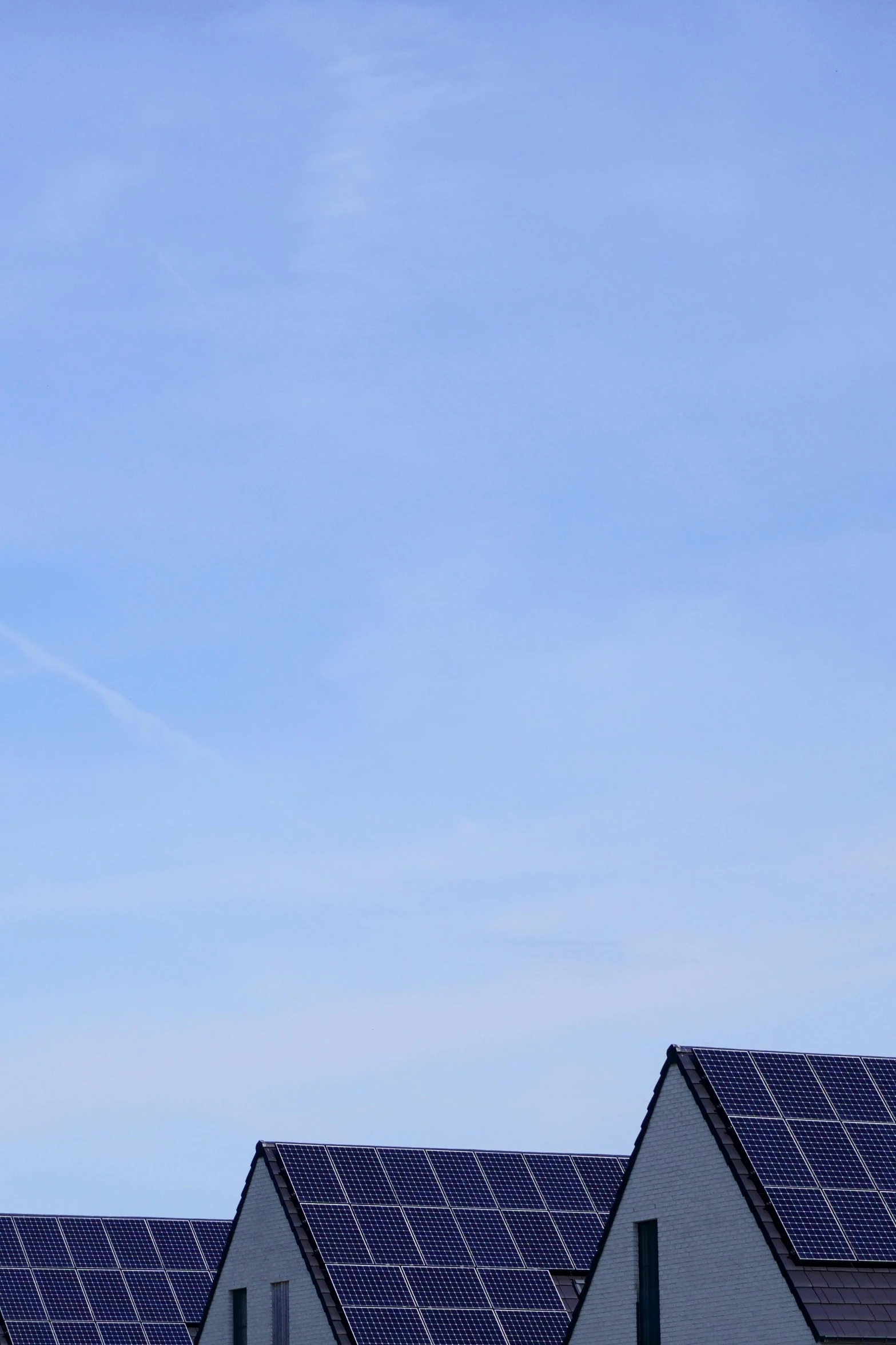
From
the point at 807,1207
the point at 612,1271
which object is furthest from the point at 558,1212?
the point at 807,1207

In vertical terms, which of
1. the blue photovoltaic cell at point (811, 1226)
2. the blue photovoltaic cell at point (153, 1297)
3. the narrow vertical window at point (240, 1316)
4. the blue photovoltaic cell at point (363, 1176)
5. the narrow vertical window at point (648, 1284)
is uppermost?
the blue photovoltaic cell at point (153, 1297)

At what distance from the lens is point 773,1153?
97.9 feet

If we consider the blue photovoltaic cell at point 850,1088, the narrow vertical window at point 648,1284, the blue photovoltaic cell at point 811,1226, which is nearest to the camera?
the blue photovoltaic cell at point 811,1226

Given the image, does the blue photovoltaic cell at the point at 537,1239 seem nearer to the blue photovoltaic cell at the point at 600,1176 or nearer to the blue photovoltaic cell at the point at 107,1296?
the blue photovoltaic cell at the point at 600,1176

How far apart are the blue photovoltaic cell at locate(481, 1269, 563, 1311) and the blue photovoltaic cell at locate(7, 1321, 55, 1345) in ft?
39.6

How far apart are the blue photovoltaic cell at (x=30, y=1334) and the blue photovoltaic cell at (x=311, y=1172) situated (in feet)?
28.6

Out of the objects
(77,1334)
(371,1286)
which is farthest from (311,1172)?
(77,1334)

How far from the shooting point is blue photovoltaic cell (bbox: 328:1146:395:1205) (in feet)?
129

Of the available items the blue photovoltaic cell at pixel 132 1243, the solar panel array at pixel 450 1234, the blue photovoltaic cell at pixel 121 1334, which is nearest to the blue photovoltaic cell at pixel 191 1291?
the blue photovoltaic cell at pixel 132 1243

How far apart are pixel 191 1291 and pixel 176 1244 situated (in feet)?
7.17

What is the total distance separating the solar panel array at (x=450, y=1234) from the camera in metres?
36.7

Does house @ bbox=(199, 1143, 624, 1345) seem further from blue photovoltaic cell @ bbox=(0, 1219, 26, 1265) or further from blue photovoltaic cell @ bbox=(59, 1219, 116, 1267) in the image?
blue photovoltaic cell @ bbox=(0, 1219, 26, 1265)

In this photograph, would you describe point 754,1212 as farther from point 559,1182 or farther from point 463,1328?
point 559,1182

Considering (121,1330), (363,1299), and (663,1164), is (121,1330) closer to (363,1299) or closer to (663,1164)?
(363,1299)
